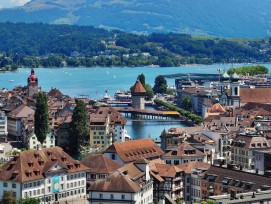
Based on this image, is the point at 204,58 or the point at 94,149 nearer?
the point at 94,149

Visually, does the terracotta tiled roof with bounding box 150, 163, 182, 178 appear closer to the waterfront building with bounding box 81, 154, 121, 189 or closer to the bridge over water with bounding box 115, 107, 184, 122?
the waterfront building with bounding box 81, 154, 121, 189

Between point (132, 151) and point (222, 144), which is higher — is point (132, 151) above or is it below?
above

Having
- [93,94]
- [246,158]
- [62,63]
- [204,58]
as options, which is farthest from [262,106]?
[204,58]

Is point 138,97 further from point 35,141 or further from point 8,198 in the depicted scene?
point 8,198

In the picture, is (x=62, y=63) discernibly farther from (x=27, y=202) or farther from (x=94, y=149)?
(x=27, y=202)

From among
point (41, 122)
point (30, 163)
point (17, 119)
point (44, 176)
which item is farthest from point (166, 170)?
point (17, 119)

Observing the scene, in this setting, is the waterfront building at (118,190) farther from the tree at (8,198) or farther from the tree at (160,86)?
the tree at (160,86)
